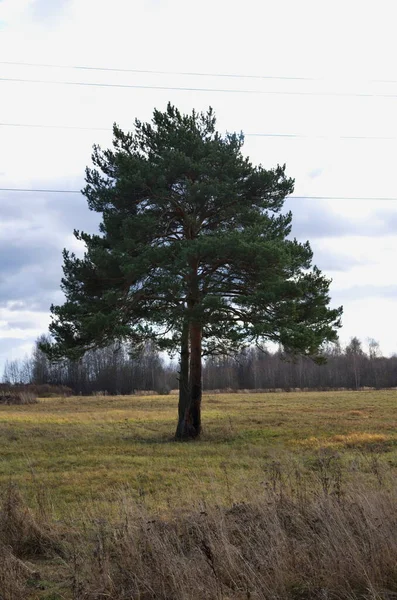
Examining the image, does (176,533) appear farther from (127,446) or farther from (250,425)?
(250,425)

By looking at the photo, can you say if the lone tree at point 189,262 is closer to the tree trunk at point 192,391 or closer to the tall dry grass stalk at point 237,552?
the tree trunk at point 192,391

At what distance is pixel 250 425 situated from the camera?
28062 millimetres

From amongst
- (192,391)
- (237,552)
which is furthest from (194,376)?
(237,552)

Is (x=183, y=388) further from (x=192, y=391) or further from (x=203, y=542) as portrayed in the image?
(x=203, y=542)

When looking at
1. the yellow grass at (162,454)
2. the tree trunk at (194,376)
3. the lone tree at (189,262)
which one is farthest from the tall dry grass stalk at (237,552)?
the tree trunk at (194,376)

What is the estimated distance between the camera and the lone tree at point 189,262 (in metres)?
19.7

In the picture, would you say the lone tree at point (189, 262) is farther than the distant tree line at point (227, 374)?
No

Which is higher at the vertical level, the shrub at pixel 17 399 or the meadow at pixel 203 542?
the shrub at pixel 17 399

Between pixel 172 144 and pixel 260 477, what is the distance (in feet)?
46.2

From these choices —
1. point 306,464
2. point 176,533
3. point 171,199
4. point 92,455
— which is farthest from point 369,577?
point 171,199

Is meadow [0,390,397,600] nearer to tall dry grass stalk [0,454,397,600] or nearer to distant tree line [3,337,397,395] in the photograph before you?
tall dry grass stalk [0,454,397,600]

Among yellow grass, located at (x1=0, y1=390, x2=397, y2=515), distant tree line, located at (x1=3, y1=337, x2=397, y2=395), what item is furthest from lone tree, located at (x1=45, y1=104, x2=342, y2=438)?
distant tree line, located at (x1=3, y1=337, x2=397, y2=395)

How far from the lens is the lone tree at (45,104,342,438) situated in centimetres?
1970

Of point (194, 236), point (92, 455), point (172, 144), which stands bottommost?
point (92, 455)
